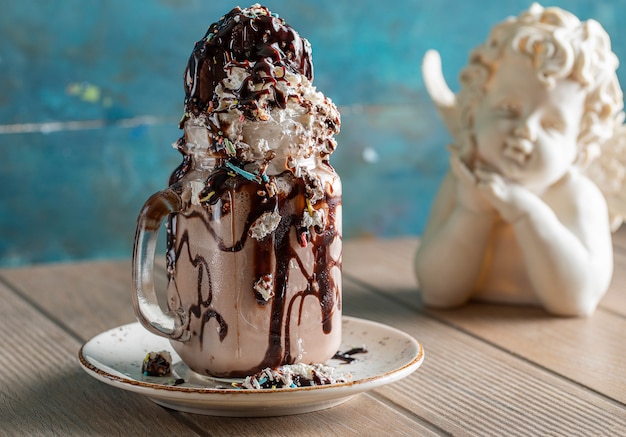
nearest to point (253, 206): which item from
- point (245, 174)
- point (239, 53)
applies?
point (245, 174)

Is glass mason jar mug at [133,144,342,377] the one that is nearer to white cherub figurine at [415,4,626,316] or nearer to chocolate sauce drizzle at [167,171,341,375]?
chocolate sauce drizzle at [167,171,341,375]

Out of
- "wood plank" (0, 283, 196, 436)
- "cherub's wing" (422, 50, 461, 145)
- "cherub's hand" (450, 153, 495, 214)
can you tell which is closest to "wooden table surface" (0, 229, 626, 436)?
"wood plank" (0, 283, 196, 436)

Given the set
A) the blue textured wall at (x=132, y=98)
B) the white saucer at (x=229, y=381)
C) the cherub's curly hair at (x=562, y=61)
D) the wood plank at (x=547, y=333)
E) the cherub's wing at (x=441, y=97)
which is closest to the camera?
the white saucer at (x=229, y=381)

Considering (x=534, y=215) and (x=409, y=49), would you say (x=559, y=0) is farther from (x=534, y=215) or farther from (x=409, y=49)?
(x=534, y=215)

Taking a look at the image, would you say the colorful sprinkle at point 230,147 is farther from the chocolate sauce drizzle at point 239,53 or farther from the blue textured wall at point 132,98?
the blue textured wall at point 132,98

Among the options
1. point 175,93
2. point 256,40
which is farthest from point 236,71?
point 175,93

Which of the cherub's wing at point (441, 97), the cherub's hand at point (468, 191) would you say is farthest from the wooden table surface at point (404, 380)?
the cherub's wing at point (441, 97)

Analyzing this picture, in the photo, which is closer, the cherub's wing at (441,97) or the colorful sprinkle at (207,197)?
the colorful sprinkle at (207,197)

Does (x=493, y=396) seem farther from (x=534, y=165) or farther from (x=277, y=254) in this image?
(x=534, y=165)
